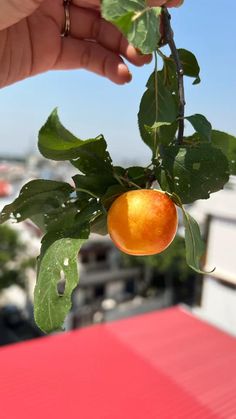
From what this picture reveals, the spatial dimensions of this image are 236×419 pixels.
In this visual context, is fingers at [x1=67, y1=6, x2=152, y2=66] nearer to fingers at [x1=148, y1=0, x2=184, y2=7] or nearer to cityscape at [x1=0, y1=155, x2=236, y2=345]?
fingers at [x1=148, y1=0, x2=184, y2=7]

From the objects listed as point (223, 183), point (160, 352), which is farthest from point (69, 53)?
point (160, 352)

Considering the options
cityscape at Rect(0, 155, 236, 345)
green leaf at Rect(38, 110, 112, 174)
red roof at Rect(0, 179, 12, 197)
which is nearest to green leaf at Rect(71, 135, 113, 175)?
green leaf at Rect(38, 110, 112, 174)

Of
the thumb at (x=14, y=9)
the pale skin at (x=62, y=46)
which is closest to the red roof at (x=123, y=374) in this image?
the pale skin at (x=62, y=46)

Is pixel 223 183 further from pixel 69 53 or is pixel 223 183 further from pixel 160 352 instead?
pixel 160 352

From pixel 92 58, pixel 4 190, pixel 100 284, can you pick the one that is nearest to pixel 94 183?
pixel 92 58

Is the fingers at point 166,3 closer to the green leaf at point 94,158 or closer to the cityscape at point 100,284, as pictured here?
the green leaf at point 94,158

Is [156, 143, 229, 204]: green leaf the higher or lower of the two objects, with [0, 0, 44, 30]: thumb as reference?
lower
